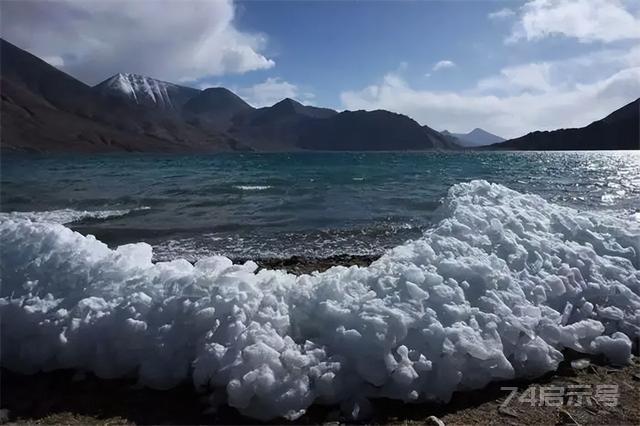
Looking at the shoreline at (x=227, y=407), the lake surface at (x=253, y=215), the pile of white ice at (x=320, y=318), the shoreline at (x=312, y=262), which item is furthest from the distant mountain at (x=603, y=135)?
the shoreline at (x=227, y=407)

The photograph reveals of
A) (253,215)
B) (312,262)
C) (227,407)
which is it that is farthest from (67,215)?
(227,407)

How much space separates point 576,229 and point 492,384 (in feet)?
9.05

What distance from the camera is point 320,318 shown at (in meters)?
4.20

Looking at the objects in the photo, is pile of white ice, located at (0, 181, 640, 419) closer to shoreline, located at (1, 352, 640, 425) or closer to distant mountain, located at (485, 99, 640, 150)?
shoreline, located at (1, 352, 640, 425)

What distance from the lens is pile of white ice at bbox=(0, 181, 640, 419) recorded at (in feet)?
12.4

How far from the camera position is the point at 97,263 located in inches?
187

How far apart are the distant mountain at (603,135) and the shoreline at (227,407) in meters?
165

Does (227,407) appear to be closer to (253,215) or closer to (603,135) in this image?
(253,215)

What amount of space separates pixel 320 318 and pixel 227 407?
A: 1.12 m

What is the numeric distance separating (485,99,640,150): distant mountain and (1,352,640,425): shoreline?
540 feet

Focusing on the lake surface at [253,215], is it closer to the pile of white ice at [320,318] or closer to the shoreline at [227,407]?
the pile of white ice at [320,318]

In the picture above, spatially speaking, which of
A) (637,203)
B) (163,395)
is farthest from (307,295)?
(637,203)

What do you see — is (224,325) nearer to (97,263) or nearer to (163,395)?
(163,395)

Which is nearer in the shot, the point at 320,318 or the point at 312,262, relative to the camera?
the point at 320,318
